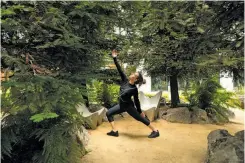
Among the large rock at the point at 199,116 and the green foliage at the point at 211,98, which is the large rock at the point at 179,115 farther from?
the green foliage at the point at 211,98

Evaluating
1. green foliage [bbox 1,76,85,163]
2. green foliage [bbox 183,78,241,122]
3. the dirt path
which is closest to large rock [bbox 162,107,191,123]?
the dirt path

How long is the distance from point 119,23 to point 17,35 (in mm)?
2166

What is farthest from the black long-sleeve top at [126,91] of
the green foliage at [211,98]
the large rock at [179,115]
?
the green foliage at [211,98]

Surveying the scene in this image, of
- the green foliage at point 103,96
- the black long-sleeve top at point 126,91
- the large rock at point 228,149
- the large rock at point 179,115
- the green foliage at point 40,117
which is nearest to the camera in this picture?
the green foliage at point 40,117

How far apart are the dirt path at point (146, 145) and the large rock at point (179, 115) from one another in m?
0.60

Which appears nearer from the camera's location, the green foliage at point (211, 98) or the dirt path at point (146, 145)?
the dirt path at point (146, 145)

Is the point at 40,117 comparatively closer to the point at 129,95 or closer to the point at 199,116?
the point at 129,95

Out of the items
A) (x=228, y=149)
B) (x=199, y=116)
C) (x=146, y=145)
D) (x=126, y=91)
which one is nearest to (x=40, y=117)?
(x=228, y=149)

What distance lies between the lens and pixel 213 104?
7.96 meters

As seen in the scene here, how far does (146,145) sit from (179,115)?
9.14 ft

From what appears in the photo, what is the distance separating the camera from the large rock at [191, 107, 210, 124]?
286 inches

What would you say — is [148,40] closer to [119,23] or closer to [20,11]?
[119,23]

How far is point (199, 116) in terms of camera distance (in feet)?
24.1

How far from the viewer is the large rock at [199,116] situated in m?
7.28
